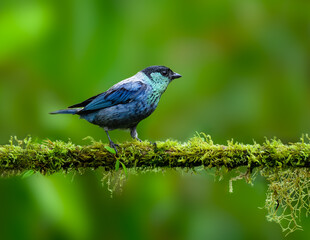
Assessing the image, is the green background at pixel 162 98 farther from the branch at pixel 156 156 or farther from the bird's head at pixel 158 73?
the branch at pixel 156 156

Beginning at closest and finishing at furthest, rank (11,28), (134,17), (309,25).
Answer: (11,28) < (134,17) < (309,25)

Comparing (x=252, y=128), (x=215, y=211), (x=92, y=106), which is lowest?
(x=215, y=211)

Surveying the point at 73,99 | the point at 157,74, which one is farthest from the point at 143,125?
the point at 157,74

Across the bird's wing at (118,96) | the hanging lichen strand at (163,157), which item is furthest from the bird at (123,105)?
the hanging lichen strand at (163,157)

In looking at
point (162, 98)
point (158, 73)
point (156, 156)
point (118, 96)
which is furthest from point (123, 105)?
point (162, 98)

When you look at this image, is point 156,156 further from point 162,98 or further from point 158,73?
point 162,98

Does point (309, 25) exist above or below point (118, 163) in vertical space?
above

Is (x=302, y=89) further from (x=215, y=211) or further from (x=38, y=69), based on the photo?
(x=38, y=69)

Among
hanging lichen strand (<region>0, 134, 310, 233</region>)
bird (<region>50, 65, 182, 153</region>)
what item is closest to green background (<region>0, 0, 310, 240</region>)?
bird (<region>50, 65, 182, 153</region>)
